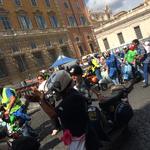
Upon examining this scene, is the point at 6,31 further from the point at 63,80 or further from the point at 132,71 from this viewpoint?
the point at 63,80

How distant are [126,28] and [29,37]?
53.1ft

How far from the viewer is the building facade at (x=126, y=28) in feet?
152

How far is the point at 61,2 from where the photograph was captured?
4966 centimetres

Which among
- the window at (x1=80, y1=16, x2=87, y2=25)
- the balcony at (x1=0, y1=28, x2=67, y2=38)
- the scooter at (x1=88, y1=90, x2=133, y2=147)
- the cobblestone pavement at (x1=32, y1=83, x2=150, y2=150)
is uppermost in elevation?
the window at (x1=80, y1=16, x2=87, y2=25)

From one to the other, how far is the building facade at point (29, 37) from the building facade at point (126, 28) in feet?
24.3

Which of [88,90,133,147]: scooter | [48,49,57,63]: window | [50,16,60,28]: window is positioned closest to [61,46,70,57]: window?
[48,49,57,63]: window

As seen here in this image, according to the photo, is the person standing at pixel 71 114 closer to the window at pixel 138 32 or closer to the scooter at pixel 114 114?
the scooter at pixel 114 114

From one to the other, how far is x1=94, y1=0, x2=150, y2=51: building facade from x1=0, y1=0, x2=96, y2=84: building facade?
741cm

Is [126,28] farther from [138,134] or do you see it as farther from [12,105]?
[138,134]

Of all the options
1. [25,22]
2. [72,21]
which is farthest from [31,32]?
[72,21]

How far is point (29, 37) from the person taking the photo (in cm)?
3978

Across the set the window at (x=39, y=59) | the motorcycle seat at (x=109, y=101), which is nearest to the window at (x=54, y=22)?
the window at (x=39, y=59)

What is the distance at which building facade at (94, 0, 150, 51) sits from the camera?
46269 mm

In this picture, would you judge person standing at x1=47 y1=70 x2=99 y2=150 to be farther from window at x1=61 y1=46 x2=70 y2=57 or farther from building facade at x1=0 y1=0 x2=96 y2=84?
window at x1=61 y1=46 x2=70 y2=57
